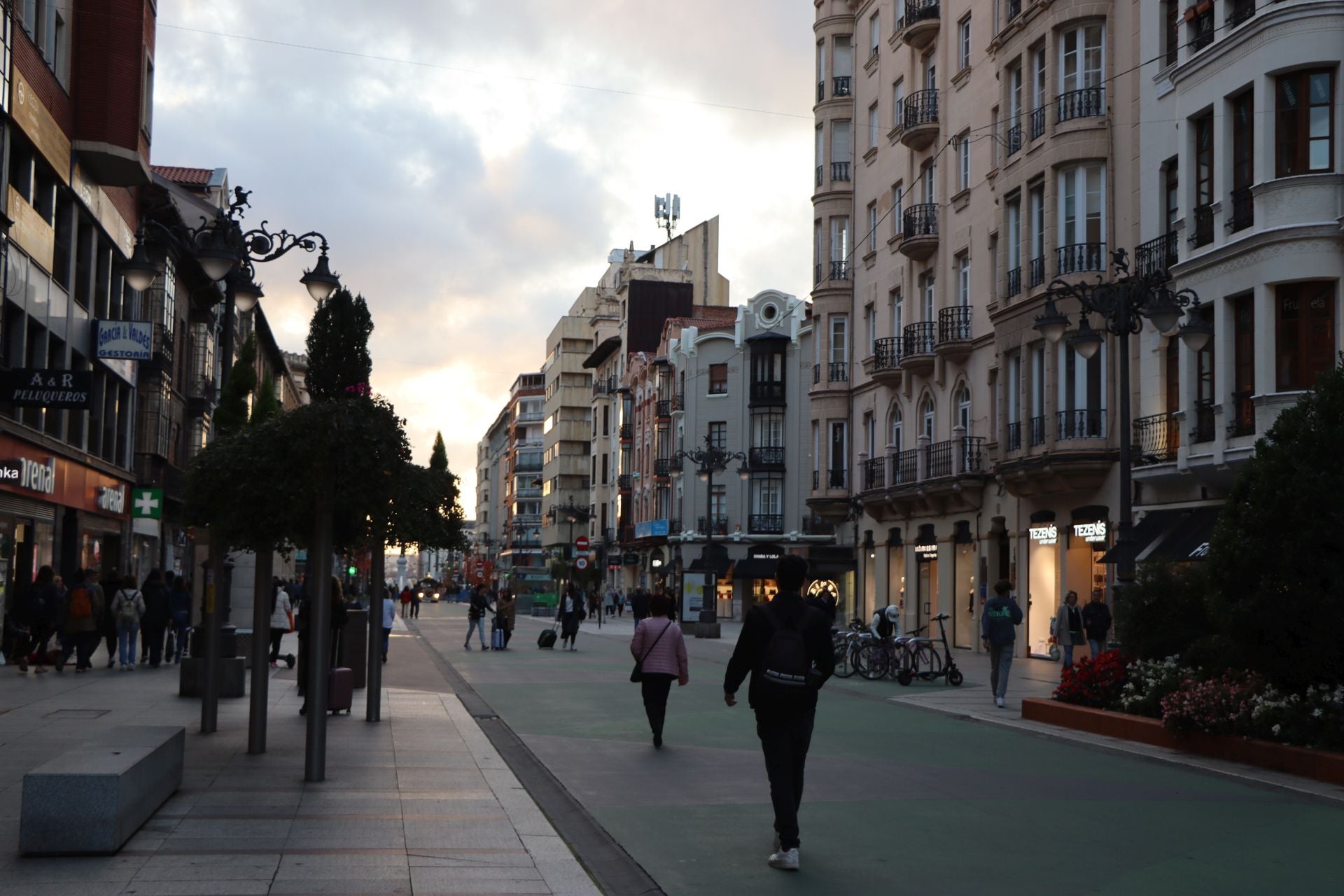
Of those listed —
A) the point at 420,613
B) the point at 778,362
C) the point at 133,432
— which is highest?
the point at 778,362

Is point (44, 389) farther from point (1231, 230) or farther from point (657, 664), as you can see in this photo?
point (1231, 230)

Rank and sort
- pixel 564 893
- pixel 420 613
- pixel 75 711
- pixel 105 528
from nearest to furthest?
pixel 564 893 < pixel 75 711 < pixel 105 528 < pixel 420 613

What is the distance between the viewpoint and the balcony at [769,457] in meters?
79.6

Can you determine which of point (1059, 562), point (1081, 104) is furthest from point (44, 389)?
point (1081, 104)

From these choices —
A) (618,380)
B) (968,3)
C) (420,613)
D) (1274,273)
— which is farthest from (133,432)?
(618,380)

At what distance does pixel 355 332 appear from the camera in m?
81.8

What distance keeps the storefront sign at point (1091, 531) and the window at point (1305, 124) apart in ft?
30.7

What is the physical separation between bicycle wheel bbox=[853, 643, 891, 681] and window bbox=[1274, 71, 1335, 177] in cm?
1103

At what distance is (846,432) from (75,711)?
3607 centimetres

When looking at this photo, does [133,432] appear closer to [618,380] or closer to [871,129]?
[871,129]

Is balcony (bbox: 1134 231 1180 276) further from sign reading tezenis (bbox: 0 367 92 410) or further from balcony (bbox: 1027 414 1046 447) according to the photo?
sign reading tezenis (bbox: 0 367 92 410)

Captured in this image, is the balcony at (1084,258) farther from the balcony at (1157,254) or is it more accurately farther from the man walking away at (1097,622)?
the man walking away at (1097,622)

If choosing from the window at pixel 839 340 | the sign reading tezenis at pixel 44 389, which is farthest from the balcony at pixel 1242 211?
the window at pixel 839 340

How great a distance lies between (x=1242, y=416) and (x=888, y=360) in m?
18.4
